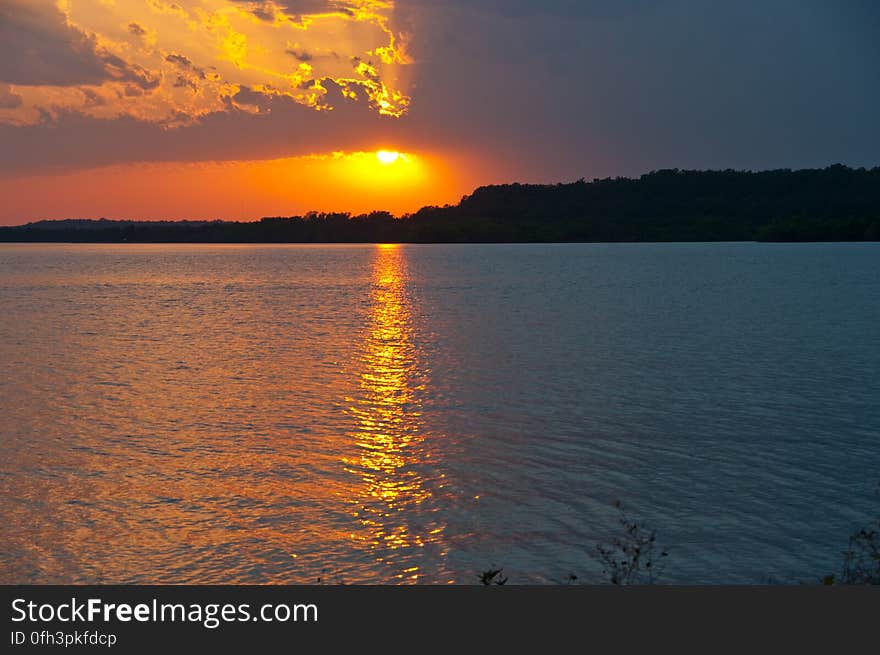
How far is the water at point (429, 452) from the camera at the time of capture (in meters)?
15.4

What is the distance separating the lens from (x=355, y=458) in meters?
21.9

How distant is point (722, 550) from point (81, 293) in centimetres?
9385

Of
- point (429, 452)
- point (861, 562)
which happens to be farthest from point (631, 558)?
point (429, 452)

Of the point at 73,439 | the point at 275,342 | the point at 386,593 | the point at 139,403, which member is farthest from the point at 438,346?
the point at 386,593

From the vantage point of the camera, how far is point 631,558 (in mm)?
14773

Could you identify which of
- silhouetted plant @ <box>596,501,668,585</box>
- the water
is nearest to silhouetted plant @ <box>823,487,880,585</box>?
the water

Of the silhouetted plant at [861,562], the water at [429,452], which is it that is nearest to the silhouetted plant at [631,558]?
the water at [429,452]

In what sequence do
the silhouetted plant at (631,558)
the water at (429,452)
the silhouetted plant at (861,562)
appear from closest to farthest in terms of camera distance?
the silhouetted plant at (861,562)
the silhouetted plant at (631,558)
the water at (429,452)

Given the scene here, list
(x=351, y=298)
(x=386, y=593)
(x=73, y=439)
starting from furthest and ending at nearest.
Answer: (x=351, y=298) < (x=73, y=439) < (x=386, y=593)

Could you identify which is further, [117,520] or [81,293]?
[81,293]

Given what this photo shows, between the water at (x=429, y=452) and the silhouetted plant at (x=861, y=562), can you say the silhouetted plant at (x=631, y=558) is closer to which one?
the water at (x=429, y=452)

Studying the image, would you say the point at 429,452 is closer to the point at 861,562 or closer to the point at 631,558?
the point at 631,558

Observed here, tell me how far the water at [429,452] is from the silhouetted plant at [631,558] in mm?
292

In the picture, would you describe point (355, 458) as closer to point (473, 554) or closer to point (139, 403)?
point (473, 554)
